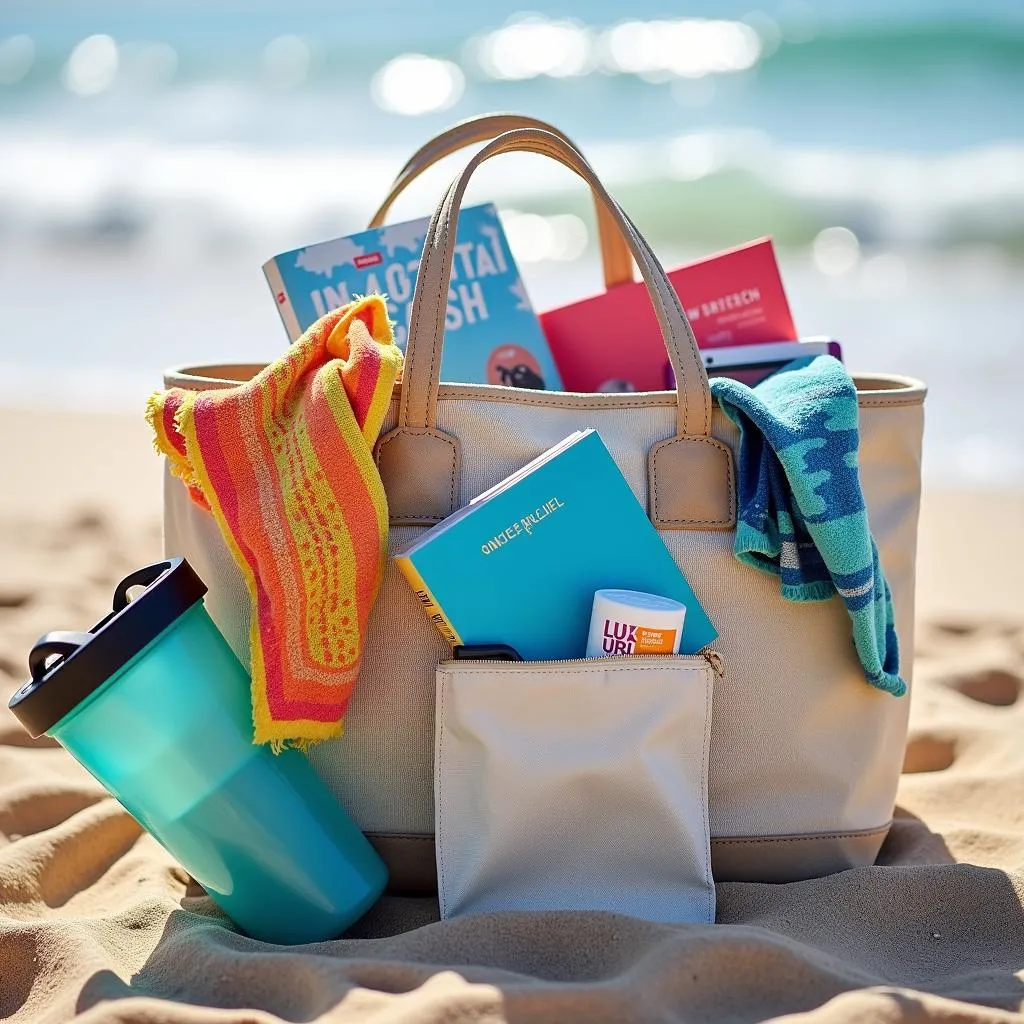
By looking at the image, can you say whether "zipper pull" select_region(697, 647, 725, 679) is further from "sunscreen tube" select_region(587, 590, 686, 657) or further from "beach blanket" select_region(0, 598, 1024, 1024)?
"beach blanket" select_region(0, 598, 1024, 1024)

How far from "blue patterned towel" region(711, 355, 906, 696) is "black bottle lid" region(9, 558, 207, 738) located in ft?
2.52

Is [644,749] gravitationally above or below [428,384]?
below

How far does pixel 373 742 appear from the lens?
5.36 ft

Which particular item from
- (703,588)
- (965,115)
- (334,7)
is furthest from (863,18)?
(703,588)

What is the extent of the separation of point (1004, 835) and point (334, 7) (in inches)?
467

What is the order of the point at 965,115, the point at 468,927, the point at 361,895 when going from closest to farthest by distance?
the point at 468,927 → the point at 361,895 → the point at 965,115

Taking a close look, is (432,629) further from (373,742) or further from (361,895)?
(361,895)

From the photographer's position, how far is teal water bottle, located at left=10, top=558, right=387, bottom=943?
1313 millimetres

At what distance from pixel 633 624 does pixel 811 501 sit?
29 cm

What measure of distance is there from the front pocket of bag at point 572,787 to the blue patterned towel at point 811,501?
195mm

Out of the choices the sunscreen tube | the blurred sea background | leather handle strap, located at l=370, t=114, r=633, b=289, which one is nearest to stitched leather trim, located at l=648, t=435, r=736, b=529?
the sunscreen tube

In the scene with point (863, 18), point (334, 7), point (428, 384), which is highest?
point (334, 7)

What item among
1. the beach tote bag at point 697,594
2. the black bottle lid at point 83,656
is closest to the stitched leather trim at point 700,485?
the beach tote bag at point 697,594

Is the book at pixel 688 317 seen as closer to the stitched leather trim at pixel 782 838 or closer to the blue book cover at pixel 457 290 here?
the blue book cover at pixel 457 290
